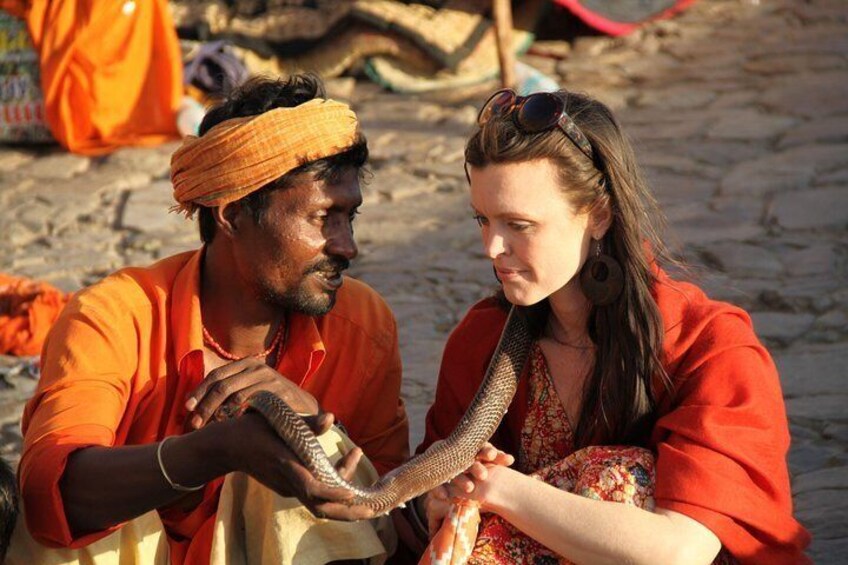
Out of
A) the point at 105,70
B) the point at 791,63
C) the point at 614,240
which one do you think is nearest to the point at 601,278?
the point at 614,240

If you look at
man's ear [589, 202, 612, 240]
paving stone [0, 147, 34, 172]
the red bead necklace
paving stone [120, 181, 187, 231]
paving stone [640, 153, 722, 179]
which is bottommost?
paving stone [0, 147, 34, 172]

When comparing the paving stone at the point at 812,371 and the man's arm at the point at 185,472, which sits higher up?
the man's arm at the point at 185,472

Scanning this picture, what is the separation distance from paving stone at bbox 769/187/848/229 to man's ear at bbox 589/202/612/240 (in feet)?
11.7

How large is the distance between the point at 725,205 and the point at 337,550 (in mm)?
4140

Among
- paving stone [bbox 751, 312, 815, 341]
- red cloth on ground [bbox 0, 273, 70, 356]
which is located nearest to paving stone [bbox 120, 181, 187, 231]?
red cloth on ground [bbox 0, 273, 70, 356]

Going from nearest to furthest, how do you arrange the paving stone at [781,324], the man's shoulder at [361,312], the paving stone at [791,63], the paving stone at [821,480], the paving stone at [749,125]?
the man's shoulder at [361,312]
the paving stone at [821,480]
the paving stone at [781,324]
the paving stone at [749,125]
the paving stone at [791,63]

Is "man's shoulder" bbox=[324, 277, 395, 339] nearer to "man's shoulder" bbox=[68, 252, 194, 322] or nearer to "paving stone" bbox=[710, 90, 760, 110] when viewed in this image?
"man's shoulder" bbox=[68, 252, 194, 322]

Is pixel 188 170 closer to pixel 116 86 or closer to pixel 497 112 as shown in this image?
pixel 497 112

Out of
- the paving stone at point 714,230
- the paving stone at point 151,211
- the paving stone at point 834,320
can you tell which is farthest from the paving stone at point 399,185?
the paving stone at point 834,320

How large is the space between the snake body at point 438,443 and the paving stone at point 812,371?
1.91 m

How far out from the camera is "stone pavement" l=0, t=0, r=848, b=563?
16.7 ft

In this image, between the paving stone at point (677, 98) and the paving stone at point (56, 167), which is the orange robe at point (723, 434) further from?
the paving stone at point (56, 167)

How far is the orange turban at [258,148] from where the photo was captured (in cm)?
334

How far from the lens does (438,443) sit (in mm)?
2986
